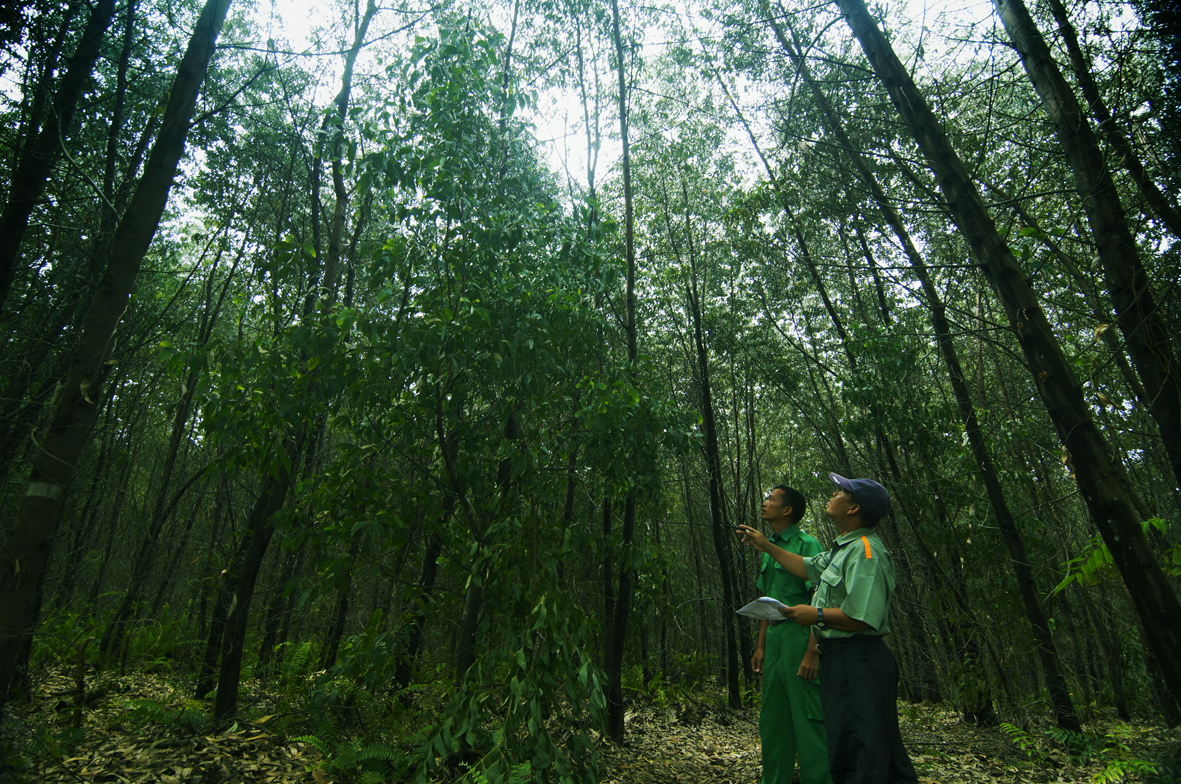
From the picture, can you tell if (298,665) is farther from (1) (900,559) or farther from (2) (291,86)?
(1) (900,559)

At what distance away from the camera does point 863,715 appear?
2.54 m

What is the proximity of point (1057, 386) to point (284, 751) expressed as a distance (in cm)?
573

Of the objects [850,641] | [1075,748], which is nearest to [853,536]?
[850,641]

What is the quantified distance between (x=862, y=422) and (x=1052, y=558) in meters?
2.64

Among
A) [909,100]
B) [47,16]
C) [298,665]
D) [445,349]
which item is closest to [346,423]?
[445,349]

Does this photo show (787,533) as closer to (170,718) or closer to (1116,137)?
(1116,137)

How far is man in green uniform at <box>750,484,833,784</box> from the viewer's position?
3139 millimetres

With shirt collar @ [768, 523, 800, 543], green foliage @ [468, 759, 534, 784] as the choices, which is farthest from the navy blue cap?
green foliage @ [468, 759, 534, 784]

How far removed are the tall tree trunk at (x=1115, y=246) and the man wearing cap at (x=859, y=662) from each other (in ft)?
5.04

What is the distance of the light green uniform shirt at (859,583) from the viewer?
2662 millimetres

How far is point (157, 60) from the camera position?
252 inches

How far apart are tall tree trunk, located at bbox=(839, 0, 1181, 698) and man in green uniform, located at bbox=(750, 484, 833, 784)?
4.68 ft

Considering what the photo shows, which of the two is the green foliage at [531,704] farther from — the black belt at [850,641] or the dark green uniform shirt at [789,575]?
the dark green uniform shirt at [789,575]

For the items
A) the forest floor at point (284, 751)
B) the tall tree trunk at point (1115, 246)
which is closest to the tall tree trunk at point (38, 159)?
the forest floor at point (284, 751)
